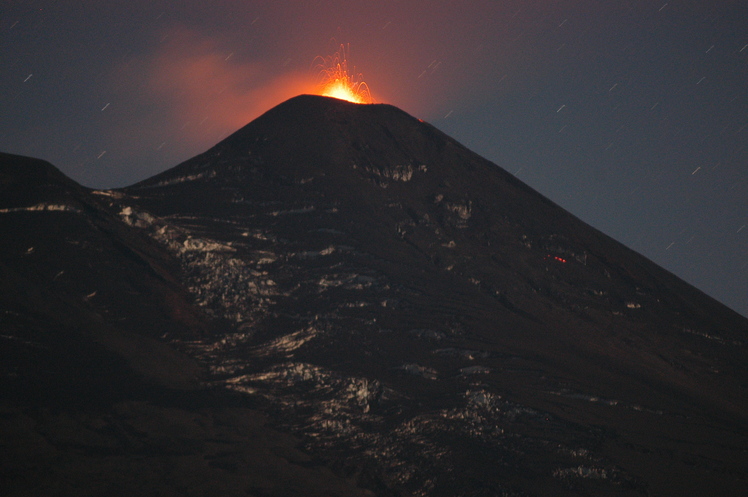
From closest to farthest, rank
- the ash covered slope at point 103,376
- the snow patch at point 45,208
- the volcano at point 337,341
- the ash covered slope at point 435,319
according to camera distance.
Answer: the ash covered slope at point 103,376 < the volcano at point 337,341 < the ash covered slope at point 435,319 < the snow patch at point 45,208

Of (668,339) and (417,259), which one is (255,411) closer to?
(417,259)

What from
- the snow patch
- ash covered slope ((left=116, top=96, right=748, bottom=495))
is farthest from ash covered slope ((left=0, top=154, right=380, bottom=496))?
ash covered slope ((left=116, top=96, right=748, bottom=495))

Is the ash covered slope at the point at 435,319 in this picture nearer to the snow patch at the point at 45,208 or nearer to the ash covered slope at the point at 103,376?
the ash covered slope at the point at 103,376

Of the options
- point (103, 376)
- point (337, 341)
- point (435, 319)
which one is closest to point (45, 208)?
point (103, 376)

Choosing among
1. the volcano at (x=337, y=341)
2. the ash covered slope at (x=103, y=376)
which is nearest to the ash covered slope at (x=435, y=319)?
the volcano at (x=337, y=341)

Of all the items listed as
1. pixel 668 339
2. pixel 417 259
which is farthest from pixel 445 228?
pixel 668 339

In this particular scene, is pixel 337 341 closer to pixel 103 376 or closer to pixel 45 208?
pixel 103 376
